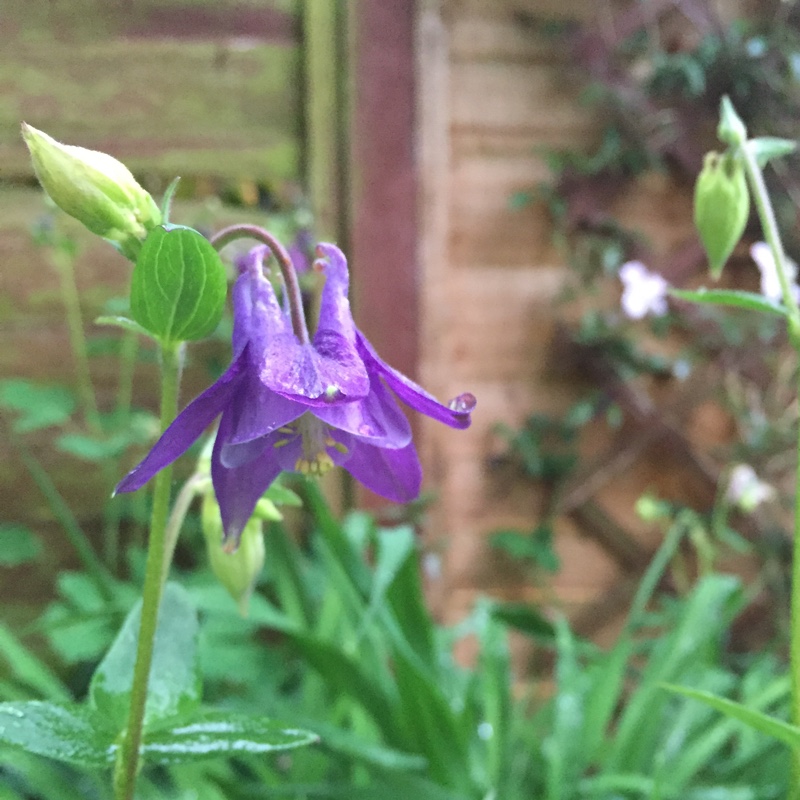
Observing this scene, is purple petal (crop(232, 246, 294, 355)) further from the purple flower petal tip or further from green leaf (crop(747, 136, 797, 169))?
green leaf (crop(747, 136, 797, 169))

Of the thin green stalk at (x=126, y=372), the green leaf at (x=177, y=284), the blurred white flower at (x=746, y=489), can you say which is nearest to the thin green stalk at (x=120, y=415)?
the thin green stalk at (x=126, y=372)

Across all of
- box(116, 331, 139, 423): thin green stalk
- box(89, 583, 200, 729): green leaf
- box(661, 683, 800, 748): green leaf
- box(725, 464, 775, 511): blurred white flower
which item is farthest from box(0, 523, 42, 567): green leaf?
box(725, 464, 775, 511): blurred white flower

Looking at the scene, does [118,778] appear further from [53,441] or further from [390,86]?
[390,86]

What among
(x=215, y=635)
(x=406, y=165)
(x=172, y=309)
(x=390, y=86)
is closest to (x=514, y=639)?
(x=215, y=635)

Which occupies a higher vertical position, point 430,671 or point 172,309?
point 172,309

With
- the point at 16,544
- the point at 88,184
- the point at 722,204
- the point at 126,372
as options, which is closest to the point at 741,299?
the point at 722,204

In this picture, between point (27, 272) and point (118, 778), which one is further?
point (27, 272)

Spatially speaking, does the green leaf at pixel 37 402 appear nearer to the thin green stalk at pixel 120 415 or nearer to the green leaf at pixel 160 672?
the thin green stalk at pixel 120 415
